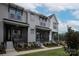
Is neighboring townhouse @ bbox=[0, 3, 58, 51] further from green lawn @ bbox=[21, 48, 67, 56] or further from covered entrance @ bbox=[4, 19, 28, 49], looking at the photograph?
green lawn @ bbox=[21, 48, 67, 56]

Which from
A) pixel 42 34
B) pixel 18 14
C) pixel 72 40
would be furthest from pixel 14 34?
pixel 72 40

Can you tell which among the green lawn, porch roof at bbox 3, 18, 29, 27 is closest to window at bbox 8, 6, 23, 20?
porch roof at bbox 3, 18, 29, 27

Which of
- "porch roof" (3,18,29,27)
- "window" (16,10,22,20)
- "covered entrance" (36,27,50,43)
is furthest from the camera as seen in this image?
"covered entrance" (36,27,50,43)

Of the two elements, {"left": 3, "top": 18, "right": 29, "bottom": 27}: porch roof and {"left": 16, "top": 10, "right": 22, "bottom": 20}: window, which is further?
{"left": 16, "top": 10, "right": 22, "bottom": 20}: window

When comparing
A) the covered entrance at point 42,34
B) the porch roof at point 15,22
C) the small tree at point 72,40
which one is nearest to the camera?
the porch roof at point 15,22

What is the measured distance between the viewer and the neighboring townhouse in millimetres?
5842

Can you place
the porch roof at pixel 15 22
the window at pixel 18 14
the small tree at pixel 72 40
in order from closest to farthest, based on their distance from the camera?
the porch roof at pixel 15 22 → the small tree at pixel 72 40 → the window at pixel 18 14

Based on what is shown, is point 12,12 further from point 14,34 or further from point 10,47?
point 10,47

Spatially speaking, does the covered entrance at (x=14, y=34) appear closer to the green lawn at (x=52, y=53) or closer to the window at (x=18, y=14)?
the window at (x=18, y=14)

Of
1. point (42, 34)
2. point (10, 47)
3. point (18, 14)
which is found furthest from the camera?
point (42, 34)

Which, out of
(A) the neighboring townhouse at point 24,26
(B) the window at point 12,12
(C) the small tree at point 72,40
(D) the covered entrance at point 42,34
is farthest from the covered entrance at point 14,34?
(C) the small tree at point 72,40

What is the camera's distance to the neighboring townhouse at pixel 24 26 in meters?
5.84

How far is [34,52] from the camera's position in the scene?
5.98m

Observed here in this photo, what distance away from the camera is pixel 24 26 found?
19.9 ft
